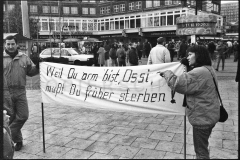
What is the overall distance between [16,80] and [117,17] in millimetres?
50041

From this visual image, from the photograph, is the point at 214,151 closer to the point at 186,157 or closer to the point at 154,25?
the point at 186,157

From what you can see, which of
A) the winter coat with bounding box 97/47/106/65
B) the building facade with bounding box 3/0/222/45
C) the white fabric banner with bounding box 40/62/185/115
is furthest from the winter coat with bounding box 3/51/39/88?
the building facade with bounding box 3/0/222/45

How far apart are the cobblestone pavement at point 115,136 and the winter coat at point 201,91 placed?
126 cm

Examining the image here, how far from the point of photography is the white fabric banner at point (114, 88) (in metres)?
3.64

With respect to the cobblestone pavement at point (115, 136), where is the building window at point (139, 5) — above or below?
above

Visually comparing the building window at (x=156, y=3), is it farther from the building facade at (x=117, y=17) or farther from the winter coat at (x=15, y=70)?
the winter coat at (x=15, y=70)

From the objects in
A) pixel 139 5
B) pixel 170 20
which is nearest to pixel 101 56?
pixel 170 20

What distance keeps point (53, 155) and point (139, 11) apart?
46283 millimetres

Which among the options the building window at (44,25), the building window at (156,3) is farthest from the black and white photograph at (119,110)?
the building window at (44,25)

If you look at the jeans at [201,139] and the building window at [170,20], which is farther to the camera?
the building window at [170,20]

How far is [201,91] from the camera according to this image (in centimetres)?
291

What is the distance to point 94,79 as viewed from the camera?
4.22m

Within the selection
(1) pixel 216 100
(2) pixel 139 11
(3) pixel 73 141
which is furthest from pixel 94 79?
(2) pixel 139 11

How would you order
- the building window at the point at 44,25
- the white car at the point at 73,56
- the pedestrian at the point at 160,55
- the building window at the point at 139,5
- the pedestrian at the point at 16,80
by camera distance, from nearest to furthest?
1. the pedestrian at the point at 16,80
2. the pedestrian at the point at 160,55
3. the white car at the point at 73,56
4. the building window at the point at 139,5
5. the building window at the point at 44,25
